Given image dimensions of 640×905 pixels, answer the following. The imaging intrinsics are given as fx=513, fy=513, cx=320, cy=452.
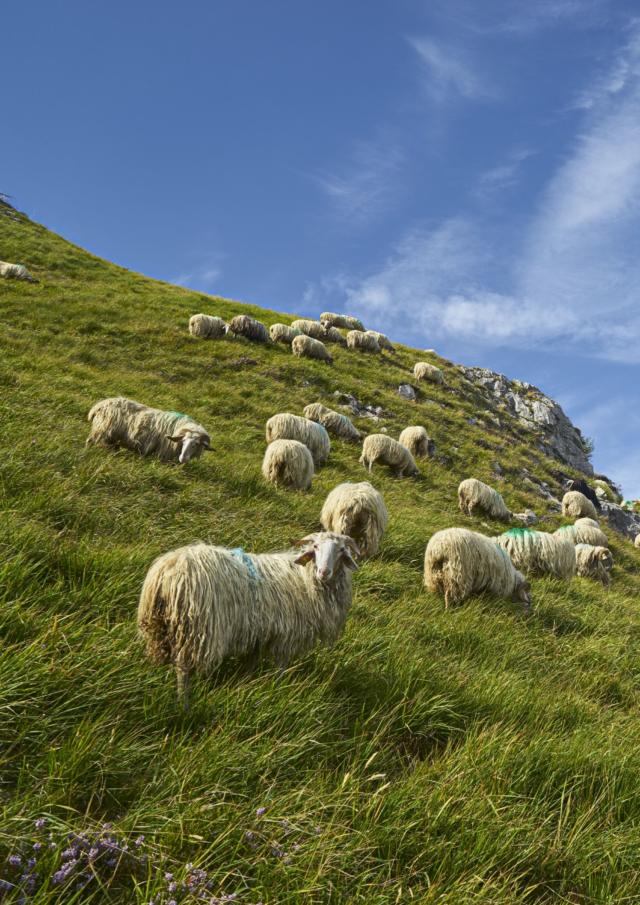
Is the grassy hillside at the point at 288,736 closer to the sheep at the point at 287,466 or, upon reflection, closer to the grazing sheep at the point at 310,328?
the sheep at the point at 287,466

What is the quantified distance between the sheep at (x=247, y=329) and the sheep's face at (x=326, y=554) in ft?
66.4

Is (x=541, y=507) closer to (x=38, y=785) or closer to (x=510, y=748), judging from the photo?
(x=510, y=748)

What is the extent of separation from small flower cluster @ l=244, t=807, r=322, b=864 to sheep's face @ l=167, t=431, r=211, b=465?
24.0 ft

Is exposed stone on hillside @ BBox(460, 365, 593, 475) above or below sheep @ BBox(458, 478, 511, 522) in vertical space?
above

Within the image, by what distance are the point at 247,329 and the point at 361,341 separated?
8250mm

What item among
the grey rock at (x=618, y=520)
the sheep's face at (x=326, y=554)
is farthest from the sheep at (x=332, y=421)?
the grey rock at (x=618, y=520)

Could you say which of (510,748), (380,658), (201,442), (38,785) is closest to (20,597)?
(38,785)

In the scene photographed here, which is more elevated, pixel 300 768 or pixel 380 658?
pixel 380 658

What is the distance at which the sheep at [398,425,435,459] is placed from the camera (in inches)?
720

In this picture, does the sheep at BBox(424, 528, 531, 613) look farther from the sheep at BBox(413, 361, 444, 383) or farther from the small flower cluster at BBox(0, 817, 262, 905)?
the sheep at BBox(413, 361, 444, 383)

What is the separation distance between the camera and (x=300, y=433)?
43.4 ft

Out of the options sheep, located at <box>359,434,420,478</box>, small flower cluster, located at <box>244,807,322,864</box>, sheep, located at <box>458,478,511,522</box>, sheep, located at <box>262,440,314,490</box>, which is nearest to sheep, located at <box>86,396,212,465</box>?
sheep, located at <box>262,440,314,490</box>

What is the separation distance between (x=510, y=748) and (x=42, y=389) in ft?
35.7

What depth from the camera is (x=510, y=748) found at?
10.3 ft
